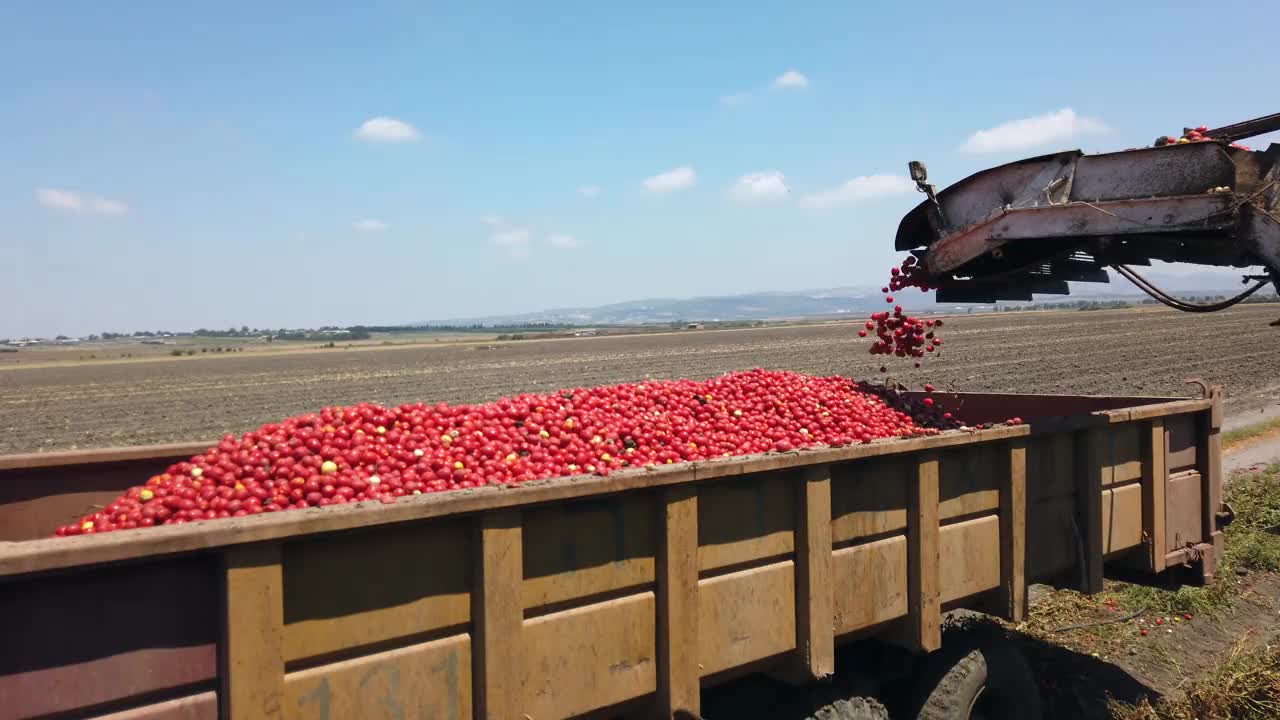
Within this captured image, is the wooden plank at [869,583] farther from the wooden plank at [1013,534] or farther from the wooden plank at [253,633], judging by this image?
the wooden plank at [253,633]

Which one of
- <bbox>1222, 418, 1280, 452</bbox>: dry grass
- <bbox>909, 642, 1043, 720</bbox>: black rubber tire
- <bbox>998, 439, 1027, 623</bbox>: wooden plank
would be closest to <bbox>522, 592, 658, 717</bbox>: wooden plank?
<bbox>909, 642, 1043, 720</bbox>: black rubber tire

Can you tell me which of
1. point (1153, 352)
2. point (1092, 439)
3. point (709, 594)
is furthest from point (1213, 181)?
point (1153, 352)

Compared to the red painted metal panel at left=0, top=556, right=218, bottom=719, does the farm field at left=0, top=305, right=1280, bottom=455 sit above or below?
below

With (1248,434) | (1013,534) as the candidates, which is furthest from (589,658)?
(1248,434)

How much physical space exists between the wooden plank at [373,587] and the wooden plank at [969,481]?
2634mm

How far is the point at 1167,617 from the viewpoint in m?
7.32

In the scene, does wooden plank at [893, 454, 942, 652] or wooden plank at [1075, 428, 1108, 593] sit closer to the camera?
wooden plank at [893, 454, 942, 652]

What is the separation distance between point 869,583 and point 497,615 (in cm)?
197

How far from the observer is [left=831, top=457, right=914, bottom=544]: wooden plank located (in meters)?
4.07

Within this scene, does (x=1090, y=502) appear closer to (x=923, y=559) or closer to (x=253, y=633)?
(x=923, y=559)

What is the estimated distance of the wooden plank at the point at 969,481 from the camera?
4.55 m

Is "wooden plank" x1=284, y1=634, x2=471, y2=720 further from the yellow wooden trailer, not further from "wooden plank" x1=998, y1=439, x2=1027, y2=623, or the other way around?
"wooden plank" x1=998, y1=439, x2=1027, y2=623

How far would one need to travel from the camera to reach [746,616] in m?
3.73

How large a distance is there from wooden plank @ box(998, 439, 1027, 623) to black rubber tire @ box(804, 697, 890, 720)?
1.06 metres
